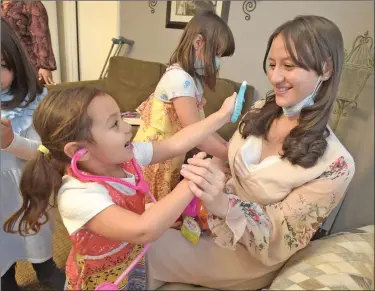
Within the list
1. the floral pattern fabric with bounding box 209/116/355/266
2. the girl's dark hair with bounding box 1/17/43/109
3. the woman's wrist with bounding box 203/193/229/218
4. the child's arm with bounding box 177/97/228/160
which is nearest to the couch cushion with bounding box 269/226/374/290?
the floral pattern fabric with bounding box 209/116/355/266

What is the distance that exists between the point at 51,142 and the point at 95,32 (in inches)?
9.7

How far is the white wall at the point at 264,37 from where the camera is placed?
17.7 inches

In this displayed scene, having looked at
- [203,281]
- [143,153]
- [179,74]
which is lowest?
[203,281]

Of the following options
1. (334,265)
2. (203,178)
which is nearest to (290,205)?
(334,265)

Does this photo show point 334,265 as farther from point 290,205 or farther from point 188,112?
point 188,112

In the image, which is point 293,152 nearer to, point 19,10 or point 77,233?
point 77,233

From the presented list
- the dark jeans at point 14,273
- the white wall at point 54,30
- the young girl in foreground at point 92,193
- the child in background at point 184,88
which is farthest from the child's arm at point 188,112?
the dark jeans at point 14,273

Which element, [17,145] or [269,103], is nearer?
[17,145]

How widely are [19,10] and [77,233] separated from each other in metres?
0.34

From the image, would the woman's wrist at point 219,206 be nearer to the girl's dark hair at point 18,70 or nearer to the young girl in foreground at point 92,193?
the young girl in foreground at point 92,193

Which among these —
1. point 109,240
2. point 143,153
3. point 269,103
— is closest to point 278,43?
point 269,103

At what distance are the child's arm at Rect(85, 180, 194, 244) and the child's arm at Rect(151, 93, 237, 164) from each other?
0.13 meters

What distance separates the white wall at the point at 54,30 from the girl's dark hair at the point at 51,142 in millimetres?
97

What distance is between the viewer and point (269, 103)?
22.0 inches
